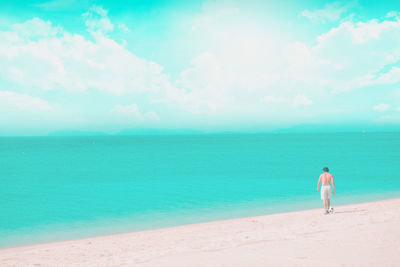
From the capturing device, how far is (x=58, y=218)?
896 inches

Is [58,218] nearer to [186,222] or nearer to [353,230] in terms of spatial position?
[186,222]

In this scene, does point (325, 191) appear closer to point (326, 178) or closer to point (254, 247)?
point (326, 178)

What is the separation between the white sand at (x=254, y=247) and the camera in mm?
9542

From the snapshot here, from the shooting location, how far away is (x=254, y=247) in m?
11.1

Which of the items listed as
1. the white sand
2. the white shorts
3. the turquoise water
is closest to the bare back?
the white shorts

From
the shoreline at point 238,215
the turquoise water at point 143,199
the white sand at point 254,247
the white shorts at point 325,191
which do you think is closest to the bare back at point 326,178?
the white shorts at point 325,191

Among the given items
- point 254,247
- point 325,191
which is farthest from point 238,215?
point 254,247

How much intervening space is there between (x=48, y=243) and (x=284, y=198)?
19.8 meters

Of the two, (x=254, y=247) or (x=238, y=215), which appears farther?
(x=238, y=215)

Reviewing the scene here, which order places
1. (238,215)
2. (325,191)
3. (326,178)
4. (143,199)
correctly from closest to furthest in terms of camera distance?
(326,178)
(325,191)
(238,215)
(143,199)

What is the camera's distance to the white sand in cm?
954

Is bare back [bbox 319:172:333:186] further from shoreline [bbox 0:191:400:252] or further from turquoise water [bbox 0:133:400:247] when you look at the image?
turquoise water [bbox 0:133:400:247]

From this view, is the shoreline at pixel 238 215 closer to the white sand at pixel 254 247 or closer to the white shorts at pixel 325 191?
the white sand at pixel 254 247

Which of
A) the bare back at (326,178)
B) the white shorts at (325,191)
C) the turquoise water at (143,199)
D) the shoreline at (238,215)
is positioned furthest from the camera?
the turquoise water at (143,199)
